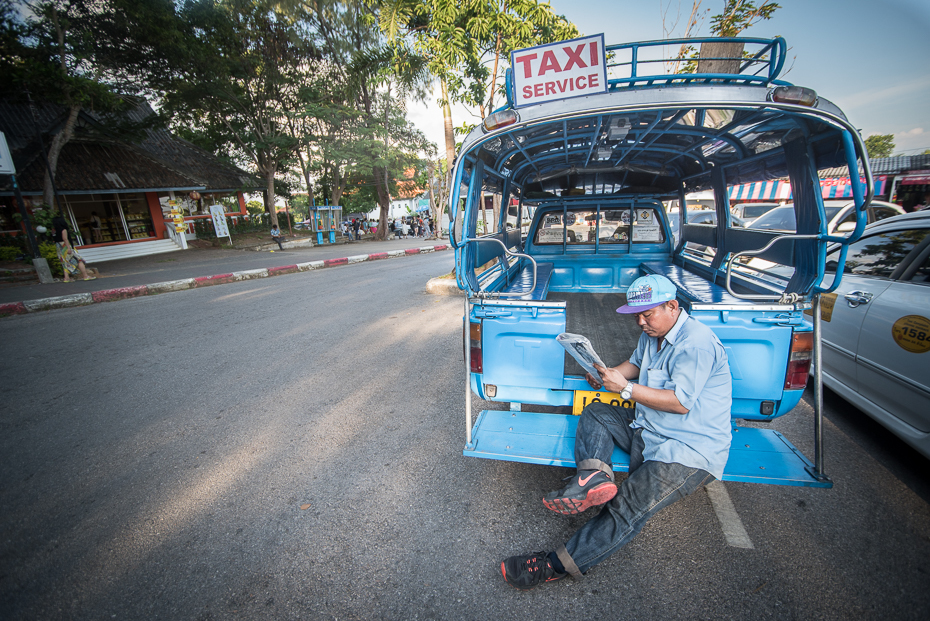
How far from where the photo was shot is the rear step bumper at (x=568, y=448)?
214cm

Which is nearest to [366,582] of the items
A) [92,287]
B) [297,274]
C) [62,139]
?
[297,274]

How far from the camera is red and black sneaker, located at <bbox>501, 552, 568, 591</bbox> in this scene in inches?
76.7

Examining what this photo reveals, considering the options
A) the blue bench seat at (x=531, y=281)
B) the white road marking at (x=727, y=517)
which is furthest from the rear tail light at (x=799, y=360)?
the blue bench seat at (x=531, y=281)

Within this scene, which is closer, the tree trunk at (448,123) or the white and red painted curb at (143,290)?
the white and red painted curb at (143,290)

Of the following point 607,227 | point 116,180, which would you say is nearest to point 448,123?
point 607,227

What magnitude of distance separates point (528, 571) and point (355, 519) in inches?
44.8

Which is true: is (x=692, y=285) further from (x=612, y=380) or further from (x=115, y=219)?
(x=115, y=219)

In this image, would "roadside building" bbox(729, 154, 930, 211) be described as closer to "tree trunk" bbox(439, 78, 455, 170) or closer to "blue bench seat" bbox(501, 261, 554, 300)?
"tree trunk" bbox(439, 78, 455, 170)

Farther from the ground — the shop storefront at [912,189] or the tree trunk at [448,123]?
the tree trunk at [448,123]

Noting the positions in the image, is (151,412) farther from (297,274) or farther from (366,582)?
(297,274)

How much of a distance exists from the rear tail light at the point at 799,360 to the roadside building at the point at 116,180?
2114 centimetres

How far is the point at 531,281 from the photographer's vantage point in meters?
4.45

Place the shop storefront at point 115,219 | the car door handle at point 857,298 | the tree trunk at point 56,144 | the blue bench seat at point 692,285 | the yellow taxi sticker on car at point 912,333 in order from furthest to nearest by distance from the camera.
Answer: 1. the shop storefront at point 115,219
2. the tree trunk at point 56,144
3. the blue bench seat at point 692,285
4. the car door handle at point 857,298
5. the yellow taxi sticker on car at point 912,333

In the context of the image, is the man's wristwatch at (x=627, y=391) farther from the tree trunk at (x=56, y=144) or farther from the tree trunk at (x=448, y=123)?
the tree trunk at (x=56, y=144)
